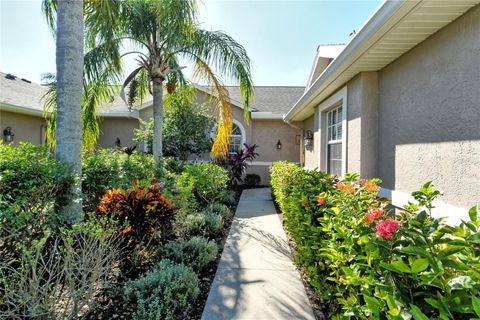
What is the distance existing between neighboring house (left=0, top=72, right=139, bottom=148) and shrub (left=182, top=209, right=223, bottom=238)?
20.3 feet

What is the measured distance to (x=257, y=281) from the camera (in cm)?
398

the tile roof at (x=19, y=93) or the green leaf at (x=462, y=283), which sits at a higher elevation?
the tile roof at (x=19, y=93)

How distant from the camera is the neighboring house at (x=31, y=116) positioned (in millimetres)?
11278

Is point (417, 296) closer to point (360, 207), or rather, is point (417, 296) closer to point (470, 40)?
point (360, 207)

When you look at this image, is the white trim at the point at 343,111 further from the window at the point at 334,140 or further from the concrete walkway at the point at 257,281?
the concrete walkway at the point at 257,281

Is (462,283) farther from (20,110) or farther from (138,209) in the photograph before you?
(20,110)

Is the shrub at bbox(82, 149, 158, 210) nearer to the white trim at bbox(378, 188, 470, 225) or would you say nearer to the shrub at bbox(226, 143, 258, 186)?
the white trim at bbox(378, 188, 470, 225)

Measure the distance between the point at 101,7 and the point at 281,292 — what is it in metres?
6.55

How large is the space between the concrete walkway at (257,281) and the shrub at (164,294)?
0.31m

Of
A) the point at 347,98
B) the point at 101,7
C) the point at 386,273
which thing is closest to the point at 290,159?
the point at 347,98

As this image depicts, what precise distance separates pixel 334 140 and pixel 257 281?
471 centimetres

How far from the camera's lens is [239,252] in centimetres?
513

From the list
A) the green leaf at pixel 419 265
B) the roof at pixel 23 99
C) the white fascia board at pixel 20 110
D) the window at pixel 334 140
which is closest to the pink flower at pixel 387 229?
the green leaf at pixel 419 265

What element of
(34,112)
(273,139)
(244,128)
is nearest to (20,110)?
(34,112)
